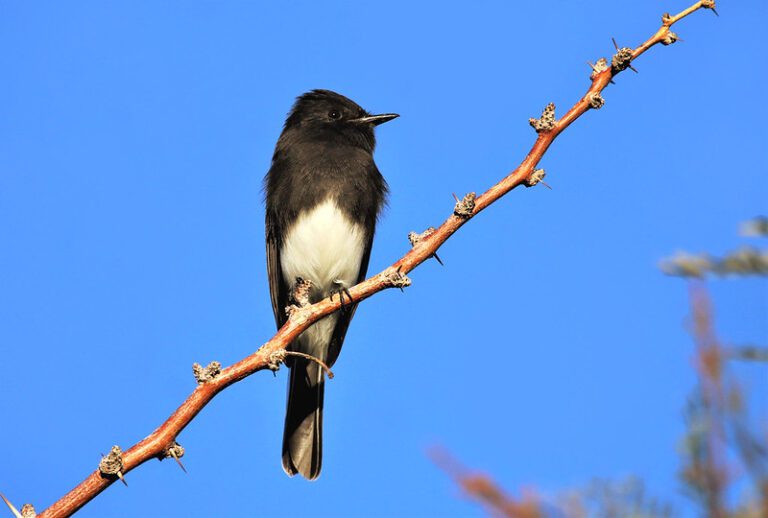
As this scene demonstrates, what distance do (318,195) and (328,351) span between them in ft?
4.37

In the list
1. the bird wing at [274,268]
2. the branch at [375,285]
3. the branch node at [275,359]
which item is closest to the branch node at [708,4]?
the branch at [375,285]

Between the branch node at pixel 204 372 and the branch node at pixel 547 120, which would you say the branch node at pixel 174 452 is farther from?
the branch node at pixel 547 120

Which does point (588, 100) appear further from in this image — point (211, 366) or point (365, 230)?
point (365, 230)

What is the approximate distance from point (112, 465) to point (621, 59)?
7.56 feet

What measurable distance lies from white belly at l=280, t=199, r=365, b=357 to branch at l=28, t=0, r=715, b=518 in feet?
8.12

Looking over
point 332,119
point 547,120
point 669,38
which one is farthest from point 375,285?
point 332,119

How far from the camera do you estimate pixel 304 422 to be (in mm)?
5855

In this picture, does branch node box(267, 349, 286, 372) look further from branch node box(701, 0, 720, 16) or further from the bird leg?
branch node box(701, 0, 720, 16)

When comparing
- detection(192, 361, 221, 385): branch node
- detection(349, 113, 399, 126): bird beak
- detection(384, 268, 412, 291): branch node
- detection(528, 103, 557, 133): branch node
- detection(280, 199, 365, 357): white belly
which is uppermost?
detection(349, 113, 399, 126): bird beak

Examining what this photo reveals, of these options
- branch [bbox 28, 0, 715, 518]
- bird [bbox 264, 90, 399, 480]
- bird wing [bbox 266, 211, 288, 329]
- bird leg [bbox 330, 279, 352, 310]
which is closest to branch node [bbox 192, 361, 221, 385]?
Result: branch [bbox 28, 0, 715, 518]

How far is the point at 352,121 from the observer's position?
23.7ft

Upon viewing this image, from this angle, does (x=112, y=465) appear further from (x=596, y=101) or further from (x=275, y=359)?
(x=596, y=101)

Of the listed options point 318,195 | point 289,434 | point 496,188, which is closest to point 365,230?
point 318,195

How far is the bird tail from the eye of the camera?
218 inches
